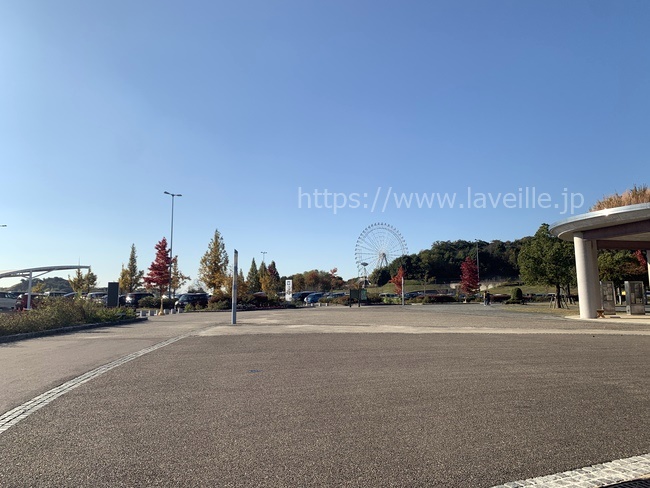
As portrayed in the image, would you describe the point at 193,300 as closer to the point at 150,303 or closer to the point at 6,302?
the point at 150,303

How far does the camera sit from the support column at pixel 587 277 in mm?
24516

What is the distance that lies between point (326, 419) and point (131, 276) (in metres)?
72.3

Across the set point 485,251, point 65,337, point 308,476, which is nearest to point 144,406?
point 308,476

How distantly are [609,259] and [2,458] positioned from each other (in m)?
47.3

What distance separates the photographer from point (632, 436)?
15.8ft

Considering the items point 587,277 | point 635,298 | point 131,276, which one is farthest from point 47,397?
point 131,276

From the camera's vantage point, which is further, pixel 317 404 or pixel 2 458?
pixel 317 404

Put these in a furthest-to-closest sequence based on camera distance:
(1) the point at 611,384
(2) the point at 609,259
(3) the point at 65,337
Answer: (2) the point at 609,259, (3) the point at 65,337, (1) the point at 611,384

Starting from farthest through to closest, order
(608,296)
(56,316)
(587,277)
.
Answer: (608,296), (587,277), (56,316)

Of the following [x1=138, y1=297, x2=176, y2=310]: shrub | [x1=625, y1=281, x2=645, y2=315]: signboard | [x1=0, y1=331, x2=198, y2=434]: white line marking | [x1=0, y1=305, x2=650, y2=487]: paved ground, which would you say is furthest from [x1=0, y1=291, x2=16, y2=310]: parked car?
[x1=625, y1=281, x2=645, y2=315]: signboard

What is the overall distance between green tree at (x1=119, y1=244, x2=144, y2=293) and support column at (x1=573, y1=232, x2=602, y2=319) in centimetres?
6151

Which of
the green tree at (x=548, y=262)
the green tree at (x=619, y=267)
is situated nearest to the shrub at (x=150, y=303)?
the green tree at (x=548, y=262)

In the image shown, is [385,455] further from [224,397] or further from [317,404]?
[224,397]

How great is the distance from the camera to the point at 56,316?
1905 cm
